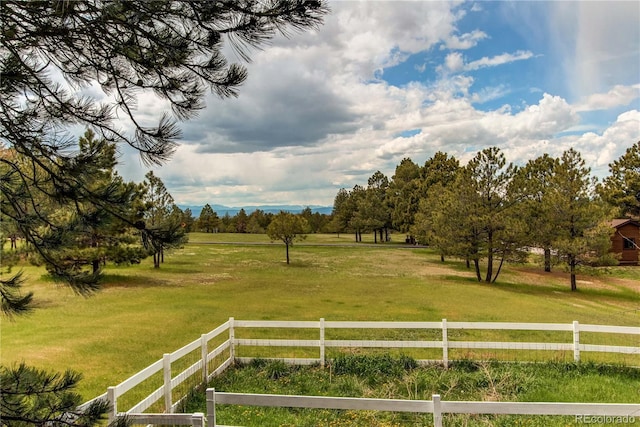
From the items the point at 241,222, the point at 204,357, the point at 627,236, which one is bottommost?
the point at 204,357

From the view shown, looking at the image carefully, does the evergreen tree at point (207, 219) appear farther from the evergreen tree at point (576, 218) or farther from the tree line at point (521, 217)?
the evergreen tree at point (576, 218)

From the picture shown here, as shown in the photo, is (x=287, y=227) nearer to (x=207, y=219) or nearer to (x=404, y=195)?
(x=404, y=195)

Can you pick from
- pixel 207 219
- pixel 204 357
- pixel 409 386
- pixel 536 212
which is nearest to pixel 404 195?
pixel 536 212

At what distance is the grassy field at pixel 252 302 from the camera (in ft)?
33.3

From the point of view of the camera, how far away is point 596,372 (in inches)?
311

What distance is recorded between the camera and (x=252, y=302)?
57.1ft

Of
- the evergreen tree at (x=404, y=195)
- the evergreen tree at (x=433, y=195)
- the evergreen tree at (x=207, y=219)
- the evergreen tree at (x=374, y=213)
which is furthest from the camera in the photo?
the evergreen tree at (x=207, y=219)

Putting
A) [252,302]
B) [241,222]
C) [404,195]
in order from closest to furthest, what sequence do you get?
[252,302] → [404,195] → [241,222]

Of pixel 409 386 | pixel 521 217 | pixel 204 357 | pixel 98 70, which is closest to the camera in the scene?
pixel 98 70

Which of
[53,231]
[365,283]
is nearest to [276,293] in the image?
[365,283]

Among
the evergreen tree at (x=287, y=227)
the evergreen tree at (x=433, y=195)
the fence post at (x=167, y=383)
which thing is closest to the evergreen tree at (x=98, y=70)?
the fence post at (x=167, y=383)

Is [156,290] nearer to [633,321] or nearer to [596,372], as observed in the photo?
[596,372]

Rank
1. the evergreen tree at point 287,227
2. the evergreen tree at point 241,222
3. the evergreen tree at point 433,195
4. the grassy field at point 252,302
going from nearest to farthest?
the grassy field at point 252,302 < the evergreen tree at point 433,195 < the evergreen tree at point 287,227 < the evergreen tree at point 241,222

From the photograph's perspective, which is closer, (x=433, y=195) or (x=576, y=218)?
(x=576, y=218)
